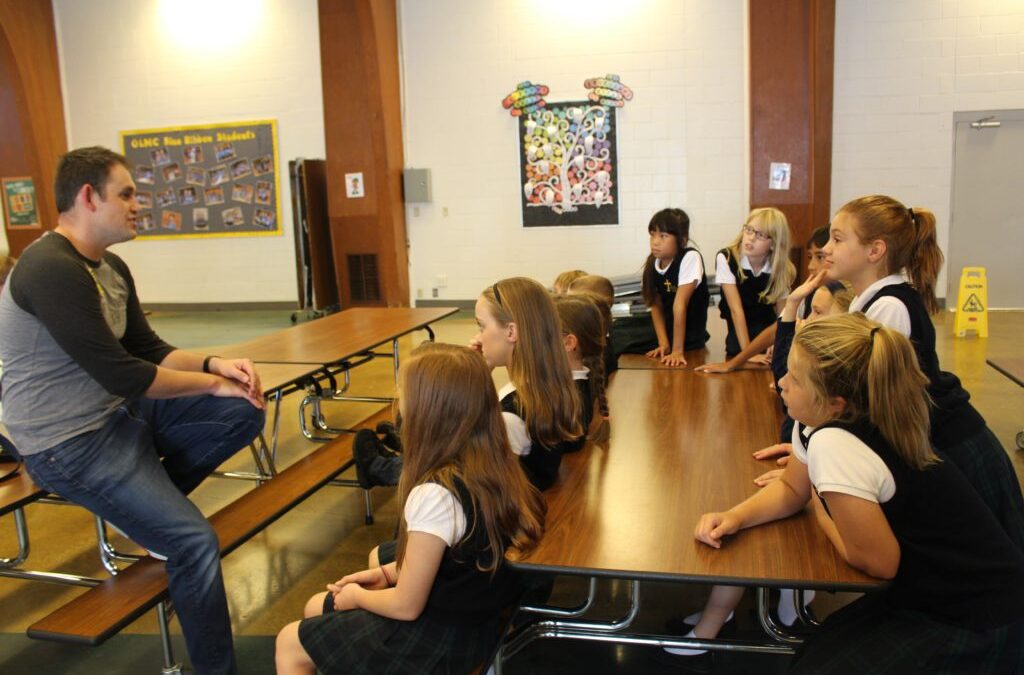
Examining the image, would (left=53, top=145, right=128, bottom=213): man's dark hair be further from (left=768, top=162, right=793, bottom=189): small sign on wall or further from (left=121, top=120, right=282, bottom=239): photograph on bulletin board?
(left=121, top=120, right=282, bottom=239): photograph on bulletin board

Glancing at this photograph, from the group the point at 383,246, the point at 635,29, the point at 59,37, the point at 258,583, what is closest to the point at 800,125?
the point at 635,29

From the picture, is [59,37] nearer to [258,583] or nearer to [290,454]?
[290,454]

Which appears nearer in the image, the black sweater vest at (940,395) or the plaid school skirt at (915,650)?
the plaid school skirt at (915,650)

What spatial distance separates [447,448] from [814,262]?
2392mm

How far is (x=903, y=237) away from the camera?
2.13 m

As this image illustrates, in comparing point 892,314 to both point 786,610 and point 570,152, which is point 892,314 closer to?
point 786,610

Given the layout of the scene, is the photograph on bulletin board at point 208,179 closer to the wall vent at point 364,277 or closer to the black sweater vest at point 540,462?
the wall vent at point 364,277

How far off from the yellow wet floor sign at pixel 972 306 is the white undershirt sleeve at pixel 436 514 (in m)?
6.46

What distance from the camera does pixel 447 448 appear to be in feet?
4.99

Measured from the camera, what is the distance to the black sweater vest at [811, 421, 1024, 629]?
1398 mm

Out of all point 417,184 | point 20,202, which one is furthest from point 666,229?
point 20,202

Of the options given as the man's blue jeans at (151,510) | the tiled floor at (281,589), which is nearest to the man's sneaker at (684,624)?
the tiled floor at (281,589)

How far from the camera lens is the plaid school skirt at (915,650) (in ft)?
4.56

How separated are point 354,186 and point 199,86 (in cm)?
252
